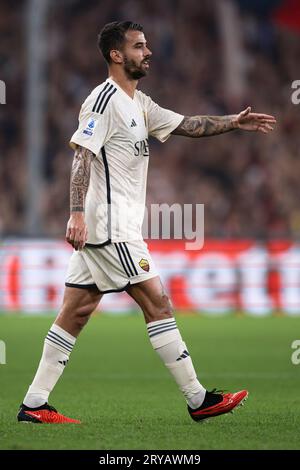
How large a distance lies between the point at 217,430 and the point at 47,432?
35.6 inches

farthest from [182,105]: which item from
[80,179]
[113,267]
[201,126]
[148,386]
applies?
[80,179]

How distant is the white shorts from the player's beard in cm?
96

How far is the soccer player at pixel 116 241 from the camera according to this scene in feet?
21.9

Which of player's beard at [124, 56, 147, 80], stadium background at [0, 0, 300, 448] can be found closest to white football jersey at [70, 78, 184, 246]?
player's beard at [124, 56, 147, 80]

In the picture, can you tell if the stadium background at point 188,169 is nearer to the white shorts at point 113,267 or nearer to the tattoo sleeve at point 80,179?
the white shorts at point 113,267

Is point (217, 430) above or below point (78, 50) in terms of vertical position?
below

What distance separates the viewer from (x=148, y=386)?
909 centimetres

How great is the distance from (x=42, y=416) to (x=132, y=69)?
6.65 ft

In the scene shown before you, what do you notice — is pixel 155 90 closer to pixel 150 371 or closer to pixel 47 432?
pixel 150 371

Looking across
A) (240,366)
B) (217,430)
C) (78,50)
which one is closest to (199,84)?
(78,50)

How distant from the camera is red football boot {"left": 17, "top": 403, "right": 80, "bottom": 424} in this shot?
6.68 meters

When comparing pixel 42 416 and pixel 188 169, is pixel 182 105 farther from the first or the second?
pixel 42 416
